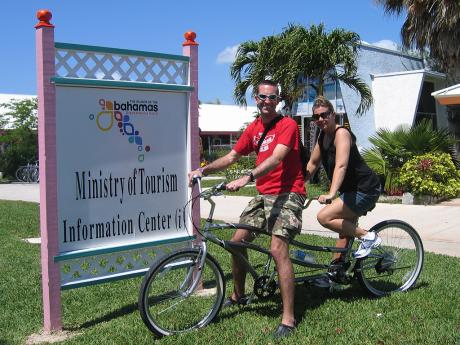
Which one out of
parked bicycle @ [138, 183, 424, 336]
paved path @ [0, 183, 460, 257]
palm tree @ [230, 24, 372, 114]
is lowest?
paved path @ [0, 183, 460, 257]

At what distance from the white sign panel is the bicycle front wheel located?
2.25 feet

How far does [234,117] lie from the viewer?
4434 centimetres

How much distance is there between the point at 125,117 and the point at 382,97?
1494cm

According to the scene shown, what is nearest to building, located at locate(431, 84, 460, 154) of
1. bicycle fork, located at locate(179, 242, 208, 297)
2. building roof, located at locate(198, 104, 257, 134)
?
bicycle fork, located at locate(179, 242, 208, 297)

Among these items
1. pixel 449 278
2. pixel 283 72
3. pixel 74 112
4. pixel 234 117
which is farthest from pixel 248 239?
pixel 234 117

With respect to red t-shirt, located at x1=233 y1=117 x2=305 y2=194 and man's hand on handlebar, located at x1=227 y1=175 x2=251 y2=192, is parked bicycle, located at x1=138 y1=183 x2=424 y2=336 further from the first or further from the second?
red t-shirt, located at x1=233 y1=117 x2=305 y2=194

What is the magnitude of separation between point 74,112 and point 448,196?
10439mm

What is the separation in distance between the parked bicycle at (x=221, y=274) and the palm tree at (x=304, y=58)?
36.6ft

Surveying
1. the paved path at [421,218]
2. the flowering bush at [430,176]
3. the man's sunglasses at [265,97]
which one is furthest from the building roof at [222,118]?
the man's sunglasses at [265,97]

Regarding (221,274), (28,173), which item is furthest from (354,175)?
(28,173)

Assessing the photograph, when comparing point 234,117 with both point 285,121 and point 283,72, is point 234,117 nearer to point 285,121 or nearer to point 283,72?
point 283,72

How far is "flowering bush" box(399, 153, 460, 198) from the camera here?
1261 cm

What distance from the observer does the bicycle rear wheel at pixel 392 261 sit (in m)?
5.31

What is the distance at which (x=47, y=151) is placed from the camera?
4.47 metres
